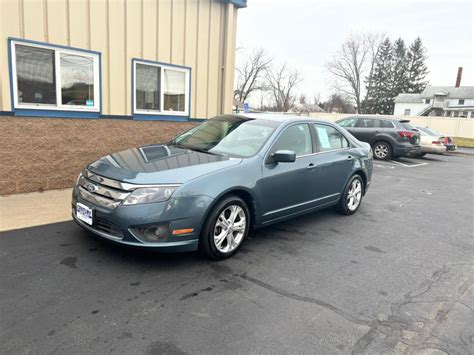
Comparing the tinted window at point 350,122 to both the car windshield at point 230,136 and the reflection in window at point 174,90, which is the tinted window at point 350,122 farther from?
the car windshield at point 230,136

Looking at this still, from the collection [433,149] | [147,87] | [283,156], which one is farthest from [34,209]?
[433,149]

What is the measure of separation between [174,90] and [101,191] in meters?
5.29

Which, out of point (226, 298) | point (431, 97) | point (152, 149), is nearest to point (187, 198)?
point (226, 298)

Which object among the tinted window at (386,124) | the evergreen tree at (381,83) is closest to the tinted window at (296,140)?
the tinted window at (386,124)

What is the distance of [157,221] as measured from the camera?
11.5 ft

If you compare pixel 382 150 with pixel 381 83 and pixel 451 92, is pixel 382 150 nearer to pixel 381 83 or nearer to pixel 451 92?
pixel 381 83

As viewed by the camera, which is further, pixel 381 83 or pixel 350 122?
pixel 381 83

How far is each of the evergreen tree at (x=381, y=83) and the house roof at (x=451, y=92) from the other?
24.3ft

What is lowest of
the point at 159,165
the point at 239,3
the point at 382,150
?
the point at 382,150

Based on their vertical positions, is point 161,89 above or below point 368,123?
above

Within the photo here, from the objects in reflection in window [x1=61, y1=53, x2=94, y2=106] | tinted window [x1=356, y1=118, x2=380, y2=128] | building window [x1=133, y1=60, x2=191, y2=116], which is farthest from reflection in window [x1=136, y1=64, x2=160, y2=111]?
tinted window [x1=356, y1=118, x2=380, y2=128]

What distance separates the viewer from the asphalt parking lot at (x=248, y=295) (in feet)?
8.80

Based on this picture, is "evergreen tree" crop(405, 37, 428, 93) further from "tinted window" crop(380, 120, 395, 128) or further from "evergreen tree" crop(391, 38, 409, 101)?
"tinted window" crop(380, 120, 395, 128)

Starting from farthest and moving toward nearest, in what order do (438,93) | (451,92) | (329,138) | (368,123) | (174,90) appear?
(451,92), (438,93), (368,123), (174,90), (329,138)
